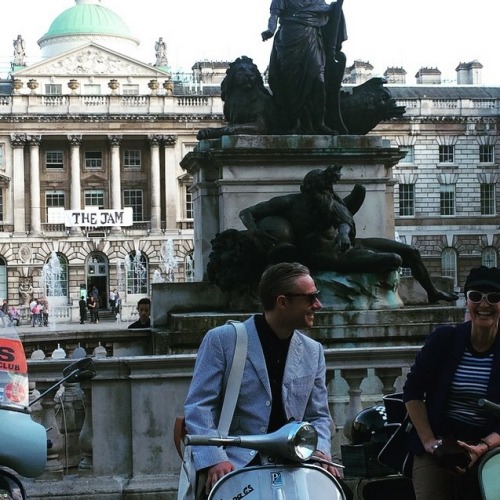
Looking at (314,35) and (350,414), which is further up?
(314,35)

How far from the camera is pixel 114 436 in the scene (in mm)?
6371

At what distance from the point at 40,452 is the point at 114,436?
207cm

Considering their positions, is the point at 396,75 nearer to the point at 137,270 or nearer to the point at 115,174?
the point at 115,174

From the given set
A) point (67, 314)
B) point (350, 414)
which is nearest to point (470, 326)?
point (350, 414)

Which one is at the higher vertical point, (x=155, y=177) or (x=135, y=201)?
(x=155, y=177)

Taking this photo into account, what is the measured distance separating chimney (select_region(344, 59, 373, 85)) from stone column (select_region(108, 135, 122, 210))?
53.4 feet

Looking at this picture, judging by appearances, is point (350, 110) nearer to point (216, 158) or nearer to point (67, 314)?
point (216, 158)

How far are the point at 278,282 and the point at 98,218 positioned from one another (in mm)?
69728

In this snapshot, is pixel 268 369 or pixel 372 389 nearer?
pixel 268 369

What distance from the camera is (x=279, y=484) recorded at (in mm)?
3543

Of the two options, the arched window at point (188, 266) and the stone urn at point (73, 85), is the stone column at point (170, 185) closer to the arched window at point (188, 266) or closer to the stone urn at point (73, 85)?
the arched window at point (188, 266)

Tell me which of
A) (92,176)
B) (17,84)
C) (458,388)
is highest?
(17,84)

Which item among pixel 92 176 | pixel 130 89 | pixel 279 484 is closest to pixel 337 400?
pixel 279 484

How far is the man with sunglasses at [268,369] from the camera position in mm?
3879
